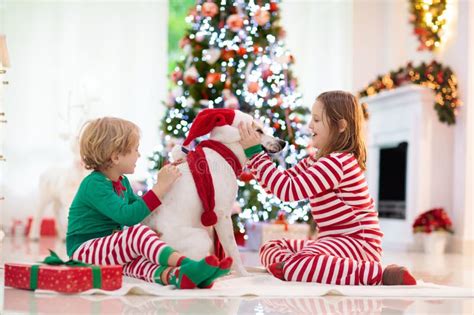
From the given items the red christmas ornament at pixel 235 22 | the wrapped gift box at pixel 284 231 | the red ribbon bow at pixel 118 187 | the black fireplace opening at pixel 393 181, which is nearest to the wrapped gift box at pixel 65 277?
the red ribbon bow at pixel 118 187

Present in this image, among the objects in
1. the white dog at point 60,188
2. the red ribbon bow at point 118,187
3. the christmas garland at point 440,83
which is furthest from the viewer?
the christmas garland at point 440,83

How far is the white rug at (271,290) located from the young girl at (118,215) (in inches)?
2.2

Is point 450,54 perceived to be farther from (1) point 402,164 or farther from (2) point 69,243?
(2) point 69,243

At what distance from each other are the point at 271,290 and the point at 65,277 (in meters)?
0.63

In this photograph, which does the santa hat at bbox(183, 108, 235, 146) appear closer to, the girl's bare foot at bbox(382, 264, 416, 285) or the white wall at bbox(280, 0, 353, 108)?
the girl's bare foot at bbox(382, 264, 416, 285)

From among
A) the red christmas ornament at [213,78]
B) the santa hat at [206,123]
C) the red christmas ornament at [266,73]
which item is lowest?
the santa hat at [206,123]

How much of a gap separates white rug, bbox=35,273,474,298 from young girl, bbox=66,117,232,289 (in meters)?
0.06

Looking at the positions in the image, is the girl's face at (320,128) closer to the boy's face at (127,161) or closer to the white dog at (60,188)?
the boy's face at (127,161)

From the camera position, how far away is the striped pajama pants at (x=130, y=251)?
2445 mm

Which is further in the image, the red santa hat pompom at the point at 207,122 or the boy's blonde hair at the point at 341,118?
the boy's blonde hair at the point at 341,118

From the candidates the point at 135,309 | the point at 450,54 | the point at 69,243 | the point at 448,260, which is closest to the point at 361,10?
the point at 450,54

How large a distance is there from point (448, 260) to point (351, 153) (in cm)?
239

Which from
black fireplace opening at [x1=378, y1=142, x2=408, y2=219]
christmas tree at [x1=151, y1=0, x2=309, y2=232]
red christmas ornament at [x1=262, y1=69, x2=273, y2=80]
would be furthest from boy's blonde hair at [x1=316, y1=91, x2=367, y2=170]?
black fireplace opening at [x1=378, y1=142, x2=408, y2=219]

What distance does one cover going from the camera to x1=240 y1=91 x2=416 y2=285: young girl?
262 centimetres
